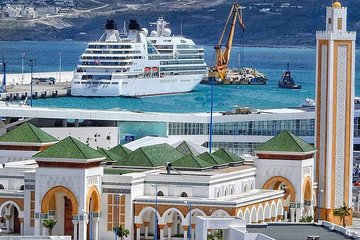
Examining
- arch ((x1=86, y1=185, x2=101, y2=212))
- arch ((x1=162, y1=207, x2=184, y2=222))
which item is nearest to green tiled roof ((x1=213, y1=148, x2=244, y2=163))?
arch ((x1=162, y1=207, x2=184, y2=222))

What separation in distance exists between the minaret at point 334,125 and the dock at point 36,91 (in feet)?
143

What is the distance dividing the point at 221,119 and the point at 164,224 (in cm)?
2167

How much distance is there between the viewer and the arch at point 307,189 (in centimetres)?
6147

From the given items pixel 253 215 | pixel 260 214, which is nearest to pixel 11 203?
pixel 253 215

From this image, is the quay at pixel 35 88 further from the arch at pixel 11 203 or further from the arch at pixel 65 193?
the arch at pixel 65 193

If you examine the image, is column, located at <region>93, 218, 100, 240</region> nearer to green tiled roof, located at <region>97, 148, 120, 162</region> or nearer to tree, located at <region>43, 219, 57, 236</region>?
tree, located at <region>43, 219, 57, 236</region>

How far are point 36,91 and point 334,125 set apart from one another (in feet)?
182

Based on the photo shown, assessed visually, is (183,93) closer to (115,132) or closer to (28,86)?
(28,86)

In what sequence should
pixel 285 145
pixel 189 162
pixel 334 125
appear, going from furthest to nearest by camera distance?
pixel 334 125
pixel 285 145
pixel 189 162

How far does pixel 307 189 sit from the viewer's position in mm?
61844

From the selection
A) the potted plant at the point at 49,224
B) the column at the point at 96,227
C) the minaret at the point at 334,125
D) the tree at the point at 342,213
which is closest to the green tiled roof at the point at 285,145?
the tree at the point at 342,213

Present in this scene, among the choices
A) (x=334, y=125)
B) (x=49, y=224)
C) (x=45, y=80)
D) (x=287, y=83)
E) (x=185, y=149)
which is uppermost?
(x=287, y=83)

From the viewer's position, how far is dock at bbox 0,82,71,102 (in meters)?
110

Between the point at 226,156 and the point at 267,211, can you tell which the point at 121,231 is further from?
the point at 226,156
